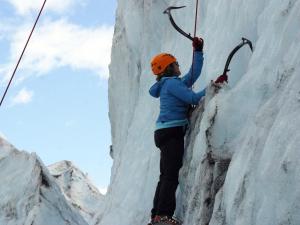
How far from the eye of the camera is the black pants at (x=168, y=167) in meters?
5.66

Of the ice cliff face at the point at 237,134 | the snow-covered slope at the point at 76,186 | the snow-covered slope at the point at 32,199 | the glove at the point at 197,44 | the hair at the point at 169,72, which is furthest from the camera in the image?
the snow-covered slope at the point at 76,186

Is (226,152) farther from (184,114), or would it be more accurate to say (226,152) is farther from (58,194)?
(58,194)

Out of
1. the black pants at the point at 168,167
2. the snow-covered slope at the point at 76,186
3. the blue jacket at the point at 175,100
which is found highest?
the blue jacket at the point at 175,100

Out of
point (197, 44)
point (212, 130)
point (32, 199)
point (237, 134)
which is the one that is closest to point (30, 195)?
point (32, 199)

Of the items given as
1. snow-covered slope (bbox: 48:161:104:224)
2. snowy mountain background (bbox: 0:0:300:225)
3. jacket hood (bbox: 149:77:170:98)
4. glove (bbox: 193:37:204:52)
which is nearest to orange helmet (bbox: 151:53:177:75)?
jacket hood (bbox: 149:77:170:98)

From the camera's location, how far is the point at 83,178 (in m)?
20.5

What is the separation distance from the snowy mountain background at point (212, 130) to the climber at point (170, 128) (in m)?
0.13

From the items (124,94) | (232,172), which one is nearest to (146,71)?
(124,94)

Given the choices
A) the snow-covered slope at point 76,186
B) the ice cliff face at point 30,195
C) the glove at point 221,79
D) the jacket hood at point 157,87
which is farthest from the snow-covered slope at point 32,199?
the snow-covered slope at point 76,186

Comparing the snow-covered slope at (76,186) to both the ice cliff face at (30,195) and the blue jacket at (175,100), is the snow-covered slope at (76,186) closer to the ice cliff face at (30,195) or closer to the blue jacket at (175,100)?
the ice cliff face at (30,195)

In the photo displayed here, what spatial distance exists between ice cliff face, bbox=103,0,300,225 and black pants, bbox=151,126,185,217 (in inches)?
4.6

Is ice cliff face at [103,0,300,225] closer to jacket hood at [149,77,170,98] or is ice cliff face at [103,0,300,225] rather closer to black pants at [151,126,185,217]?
black pants at [151,126,185,217]

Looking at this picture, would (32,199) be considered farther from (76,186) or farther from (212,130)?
(76,186)

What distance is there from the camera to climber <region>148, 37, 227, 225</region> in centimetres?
569
